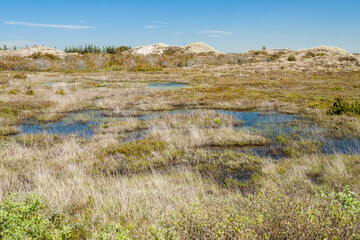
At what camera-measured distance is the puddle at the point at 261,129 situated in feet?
39.2

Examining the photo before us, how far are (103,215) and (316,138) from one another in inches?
477

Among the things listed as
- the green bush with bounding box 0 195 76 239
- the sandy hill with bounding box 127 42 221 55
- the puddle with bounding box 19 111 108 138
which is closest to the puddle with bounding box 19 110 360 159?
the puddle with bounding box 19 111 108 138

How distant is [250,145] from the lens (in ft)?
42.4

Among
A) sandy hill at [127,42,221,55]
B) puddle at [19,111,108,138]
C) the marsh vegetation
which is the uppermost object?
sandy hill at [127,42,221,55]

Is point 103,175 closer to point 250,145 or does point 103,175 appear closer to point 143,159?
point 143,159

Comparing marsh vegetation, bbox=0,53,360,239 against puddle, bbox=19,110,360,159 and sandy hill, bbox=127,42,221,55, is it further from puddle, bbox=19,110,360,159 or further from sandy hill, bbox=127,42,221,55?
sandy hill, bbox=127,42,221,55

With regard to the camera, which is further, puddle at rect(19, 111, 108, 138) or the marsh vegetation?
puddle at rect(19, 111, 108, 138)

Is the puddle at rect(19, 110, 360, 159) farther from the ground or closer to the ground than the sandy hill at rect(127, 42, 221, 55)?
closer to the ground

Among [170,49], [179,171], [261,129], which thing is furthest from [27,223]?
[170,49]

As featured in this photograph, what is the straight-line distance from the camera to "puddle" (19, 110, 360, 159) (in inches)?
471

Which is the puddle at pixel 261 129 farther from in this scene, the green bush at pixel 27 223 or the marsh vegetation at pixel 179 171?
the green bush at pixel 27 223

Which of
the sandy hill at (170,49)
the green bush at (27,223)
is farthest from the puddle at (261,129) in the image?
the sandy hill at (170,49)

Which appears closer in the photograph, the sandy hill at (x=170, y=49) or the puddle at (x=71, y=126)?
the puddle at (x=71, y=126)

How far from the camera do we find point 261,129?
50.6 feet
